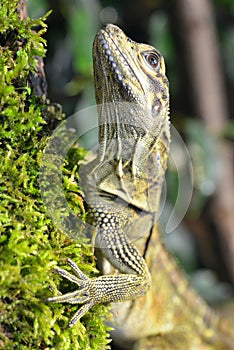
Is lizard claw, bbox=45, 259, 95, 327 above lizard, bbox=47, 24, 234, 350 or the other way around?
the other way around

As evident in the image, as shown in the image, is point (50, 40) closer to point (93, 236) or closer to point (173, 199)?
point (173, 199)

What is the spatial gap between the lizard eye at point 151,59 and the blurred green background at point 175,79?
1.87m

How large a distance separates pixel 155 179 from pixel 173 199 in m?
2.28

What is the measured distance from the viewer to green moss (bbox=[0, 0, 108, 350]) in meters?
1.89

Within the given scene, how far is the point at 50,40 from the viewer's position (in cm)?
545

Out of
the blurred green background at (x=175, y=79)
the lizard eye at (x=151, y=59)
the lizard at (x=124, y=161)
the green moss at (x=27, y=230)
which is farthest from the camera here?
the blurred green background at (x=175, y=79)

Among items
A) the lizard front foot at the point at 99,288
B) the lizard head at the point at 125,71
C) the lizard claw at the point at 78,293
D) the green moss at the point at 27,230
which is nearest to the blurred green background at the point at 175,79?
the lizard head at the point at 125,71

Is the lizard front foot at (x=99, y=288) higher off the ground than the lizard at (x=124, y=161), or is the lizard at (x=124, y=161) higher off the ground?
the lizard at (x=124, y=161)

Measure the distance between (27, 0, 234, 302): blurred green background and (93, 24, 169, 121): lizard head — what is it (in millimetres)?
1859

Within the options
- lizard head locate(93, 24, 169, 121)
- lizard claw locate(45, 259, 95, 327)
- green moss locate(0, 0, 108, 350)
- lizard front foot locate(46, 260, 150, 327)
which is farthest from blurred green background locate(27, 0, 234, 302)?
lizard claw locate(45, 259, 95, 327)

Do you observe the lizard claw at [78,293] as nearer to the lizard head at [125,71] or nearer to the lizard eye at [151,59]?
the lizard head at [125,71]

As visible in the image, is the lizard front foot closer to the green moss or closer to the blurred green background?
the green moss

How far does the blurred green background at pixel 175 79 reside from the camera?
15.8 ft

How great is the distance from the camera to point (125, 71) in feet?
8.33
